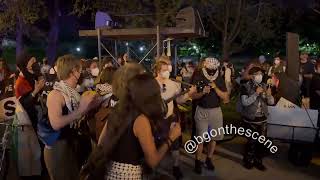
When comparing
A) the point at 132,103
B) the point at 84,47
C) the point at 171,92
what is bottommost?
the point at 84,47

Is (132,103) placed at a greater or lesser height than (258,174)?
greater

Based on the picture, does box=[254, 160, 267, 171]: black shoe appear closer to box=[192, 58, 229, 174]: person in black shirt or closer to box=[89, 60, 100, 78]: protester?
box=[192, 58, 229, 174]: person in black shirt

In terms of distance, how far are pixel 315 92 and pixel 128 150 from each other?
5.73 metres

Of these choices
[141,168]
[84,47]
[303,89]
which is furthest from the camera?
[84,47]

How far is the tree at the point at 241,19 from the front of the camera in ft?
92.3

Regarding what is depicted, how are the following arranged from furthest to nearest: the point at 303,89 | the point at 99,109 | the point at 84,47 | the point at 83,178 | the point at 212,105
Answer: the point at 84,47, the point at 303,89, the point at 212,105, the point at 99,109, the point at 83,178

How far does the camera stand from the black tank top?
3.38 meters

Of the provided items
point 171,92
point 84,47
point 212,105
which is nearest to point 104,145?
point 171,92

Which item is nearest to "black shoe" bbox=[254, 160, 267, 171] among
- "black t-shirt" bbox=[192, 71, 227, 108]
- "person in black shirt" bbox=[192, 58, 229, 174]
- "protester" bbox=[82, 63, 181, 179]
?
"person in black shirt" bbox=[192, 58, 229, 174]

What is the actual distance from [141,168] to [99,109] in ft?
5.65

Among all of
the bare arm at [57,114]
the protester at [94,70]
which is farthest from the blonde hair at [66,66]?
the protester at [94,70]

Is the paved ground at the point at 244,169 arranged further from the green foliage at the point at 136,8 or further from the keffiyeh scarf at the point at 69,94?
the green foliage at the point at 136,8

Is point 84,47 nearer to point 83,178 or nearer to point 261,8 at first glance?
point 261,8

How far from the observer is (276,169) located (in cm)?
772
